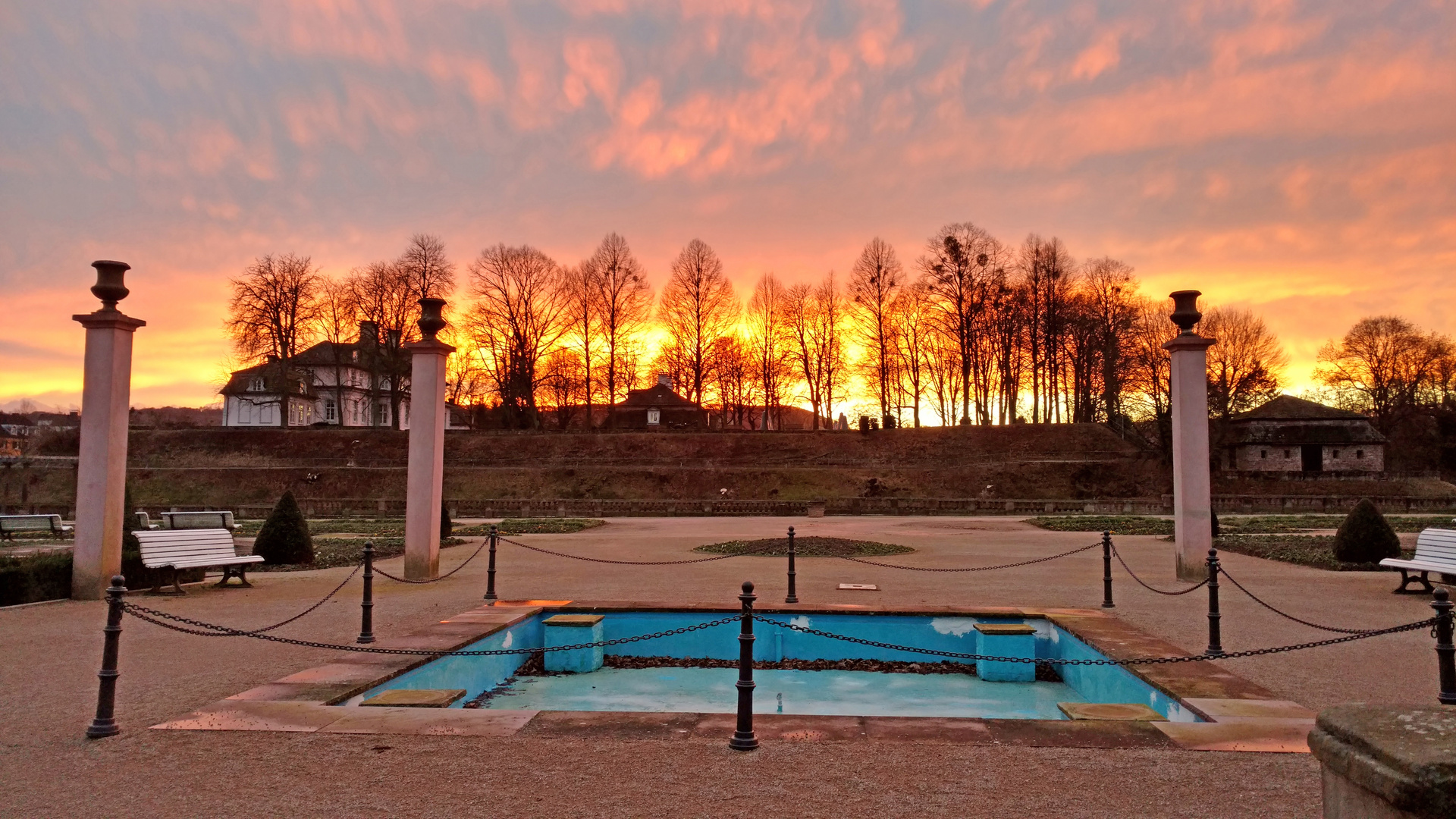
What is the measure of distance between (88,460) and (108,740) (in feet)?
25.1

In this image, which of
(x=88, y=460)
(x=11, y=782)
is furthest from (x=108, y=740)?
(x=88, y=460)

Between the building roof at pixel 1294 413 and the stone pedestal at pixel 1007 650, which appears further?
the building roof at pixel 1294 413

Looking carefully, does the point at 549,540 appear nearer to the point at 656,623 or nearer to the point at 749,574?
the point at 749,574

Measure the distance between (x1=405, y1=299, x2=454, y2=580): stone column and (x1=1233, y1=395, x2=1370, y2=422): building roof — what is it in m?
58.9

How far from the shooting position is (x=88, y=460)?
1136 cm

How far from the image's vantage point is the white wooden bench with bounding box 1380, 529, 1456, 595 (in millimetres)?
11773

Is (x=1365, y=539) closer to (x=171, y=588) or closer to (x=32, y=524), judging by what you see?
(x=171, y=588)

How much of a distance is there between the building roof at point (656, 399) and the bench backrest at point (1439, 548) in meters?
77.4

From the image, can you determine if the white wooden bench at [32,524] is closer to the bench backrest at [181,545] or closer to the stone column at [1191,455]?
the bench backrest at [181,545]

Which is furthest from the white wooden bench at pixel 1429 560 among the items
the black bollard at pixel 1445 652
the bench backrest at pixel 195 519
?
the bench backrest at pixel 195 519

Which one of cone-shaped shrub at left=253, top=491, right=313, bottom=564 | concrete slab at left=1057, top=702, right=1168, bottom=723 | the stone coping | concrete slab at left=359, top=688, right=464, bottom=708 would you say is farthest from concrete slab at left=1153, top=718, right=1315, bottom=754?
cone-shaped shrub at left=253, top=491, right=313, bottom=564

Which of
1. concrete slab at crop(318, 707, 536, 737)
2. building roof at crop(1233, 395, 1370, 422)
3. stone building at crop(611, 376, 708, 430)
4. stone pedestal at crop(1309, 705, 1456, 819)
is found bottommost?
concrete slab at crop(318, 707, 536, 737)

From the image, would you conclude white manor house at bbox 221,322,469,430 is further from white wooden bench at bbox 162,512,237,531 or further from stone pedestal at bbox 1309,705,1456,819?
stone pedestal at bbox 1309,705,1456,819

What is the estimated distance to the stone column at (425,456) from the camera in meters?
13.3
